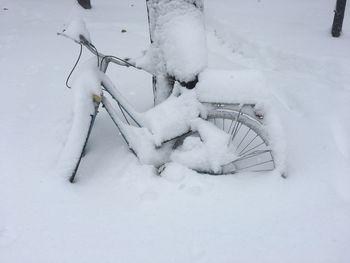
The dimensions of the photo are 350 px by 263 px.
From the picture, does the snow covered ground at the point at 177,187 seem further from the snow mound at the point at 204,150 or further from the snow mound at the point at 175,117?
the snow mound at the point at 175,117

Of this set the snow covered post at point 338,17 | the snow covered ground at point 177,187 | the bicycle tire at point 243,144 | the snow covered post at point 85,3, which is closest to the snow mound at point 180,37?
the bicycle tire at point 243,144

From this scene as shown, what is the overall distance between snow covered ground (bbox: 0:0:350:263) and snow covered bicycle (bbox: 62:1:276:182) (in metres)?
0.16

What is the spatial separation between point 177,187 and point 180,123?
569mm

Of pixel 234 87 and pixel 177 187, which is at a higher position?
pixel 234 87

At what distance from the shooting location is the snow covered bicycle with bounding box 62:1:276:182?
9.35 feet

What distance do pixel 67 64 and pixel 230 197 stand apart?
322 cm

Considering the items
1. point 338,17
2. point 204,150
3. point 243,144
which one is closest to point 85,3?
point 338,17

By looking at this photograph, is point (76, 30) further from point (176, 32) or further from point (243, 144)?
point (243, 144)

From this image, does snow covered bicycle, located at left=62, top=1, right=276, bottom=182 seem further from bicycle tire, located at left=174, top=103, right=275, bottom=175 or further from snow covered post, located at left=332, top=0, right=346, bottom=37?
snow covered post, located at left=332, top=0, right=346, bottom=37

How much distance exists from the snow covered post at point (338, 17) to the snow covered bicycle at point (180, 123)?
8.40 ft

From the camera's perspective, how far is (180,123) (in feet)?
9.82

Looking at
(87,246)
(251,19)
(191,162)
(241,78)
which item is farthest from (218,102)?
(251,19)

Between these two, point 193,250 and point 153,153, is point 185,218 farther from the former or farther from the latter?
point 153,153

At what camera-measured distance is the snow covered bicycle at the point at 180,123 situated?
9.35 feet
